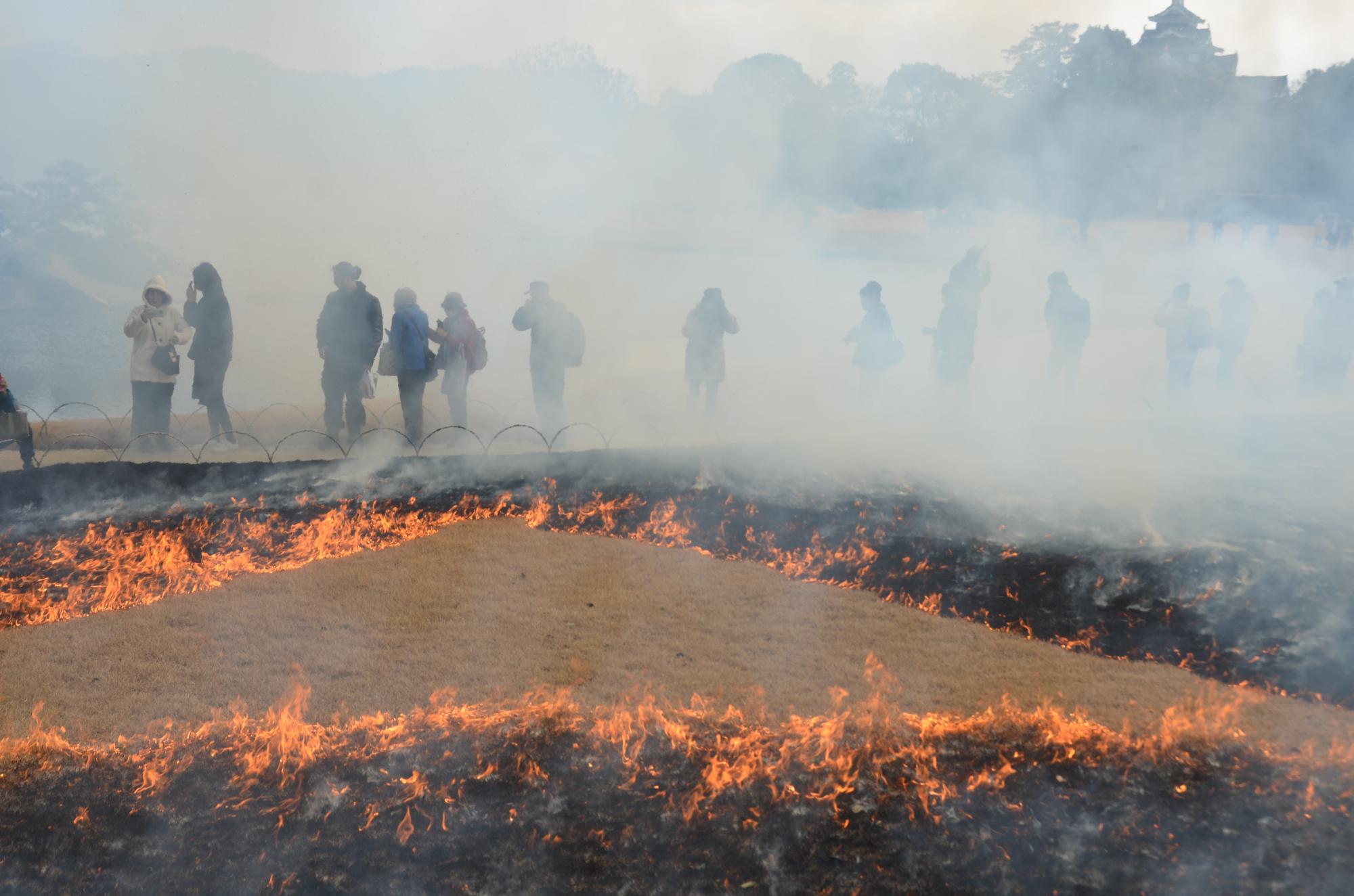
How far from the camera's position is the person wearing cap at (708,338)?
8570 millimetres

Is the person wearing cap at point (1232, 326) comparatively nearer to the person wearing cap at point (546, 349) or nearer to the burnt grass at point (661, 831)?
the person wearing cap at point (546, 349)

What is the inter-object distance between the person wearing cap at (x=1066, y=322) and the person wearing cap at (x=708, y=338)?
3.29m

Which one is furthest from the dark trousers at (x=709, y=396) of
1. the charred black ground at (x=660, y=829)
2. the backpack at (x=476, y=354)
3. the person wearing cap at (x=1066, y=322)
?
the charred black ground at (x=660, y=829)

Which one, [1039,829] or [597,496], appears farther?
[597,496]

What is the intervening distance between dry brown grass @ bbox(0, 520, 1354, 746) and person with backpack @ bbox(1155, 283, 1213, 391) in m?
7.07

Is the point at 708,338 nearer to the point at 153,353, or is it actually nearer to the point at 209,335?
the point at 209,335

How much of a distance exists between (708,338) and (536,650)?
5267mm

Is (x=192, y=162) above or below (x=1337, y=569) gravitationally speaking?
above

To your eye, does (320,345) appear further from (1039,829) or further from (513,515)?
(1039,829)

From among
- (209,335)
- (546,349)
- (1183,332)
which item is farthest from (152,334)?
(1183,332)

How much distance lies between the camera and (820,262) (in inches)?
763

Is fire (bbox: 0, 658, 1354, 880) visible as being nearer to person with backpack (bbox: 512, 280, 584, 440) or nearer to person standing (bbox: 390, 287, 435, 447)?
person standing (bbox: 390, 287, 435, 447)

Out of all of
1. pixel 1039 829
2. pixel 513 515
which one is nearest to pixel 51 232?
pixel 513 515

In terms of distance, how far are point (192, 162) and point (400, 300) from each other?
12.9 metres
